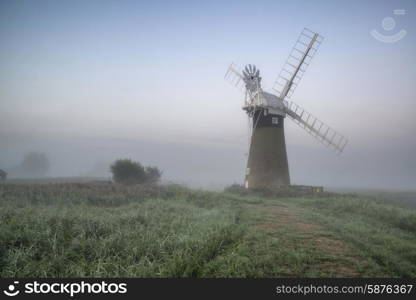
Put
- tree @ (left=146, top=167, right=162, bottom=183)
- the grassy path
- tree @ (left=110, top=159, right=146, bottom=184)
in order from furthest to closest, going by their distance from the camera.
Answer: tree @ (left=146, top=167, right=162, bottom=183) → tree @ (left=110, top=159, right=146, bottom=184) → the grassy path

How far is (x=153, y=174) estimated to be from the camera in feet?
109

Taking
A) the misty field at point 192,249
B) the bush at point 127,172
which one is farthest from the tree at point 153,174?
the misty field at point 192,249

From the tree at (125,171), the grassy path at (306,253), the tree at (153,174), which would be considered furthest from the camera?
the tree at (153,174)

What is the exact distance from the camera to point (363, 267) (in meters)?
5.05

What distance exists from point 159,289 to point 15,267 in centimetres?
311

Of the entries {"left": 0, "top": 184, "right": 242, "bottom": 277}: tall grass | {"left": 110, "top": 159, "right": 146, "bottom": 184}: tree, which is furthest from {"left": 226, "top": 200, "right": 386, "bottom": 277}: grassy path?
{"left": 110, "top": 159, "right": 146, "bottom": 184}: tree

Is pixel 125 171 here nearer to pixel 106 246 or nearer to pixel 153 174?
pixel 153 174

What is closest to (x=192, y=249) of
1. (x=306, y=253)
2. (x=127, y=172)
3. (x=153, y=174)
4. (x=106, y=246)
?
(x=106, y=246)

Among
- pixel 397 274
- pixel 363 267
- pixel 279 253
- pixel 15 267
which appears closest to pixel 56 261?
pixel 15 267

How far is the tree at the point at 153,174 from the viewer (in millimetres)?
32062

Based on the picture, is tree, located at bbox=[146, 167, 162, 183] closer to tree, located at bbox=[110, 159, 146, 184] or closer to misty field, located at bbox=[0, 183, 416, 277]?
tree, located at bbox=[110, 159, 146, 184]

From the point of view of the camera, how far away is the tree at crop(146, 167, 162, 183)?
105 feet

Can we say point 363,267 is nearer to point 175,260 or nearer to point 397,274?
point 397,274

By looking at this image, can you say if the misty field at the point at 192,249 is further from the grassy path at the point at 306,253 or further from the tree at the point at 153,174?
the tree at the point at 153,174
